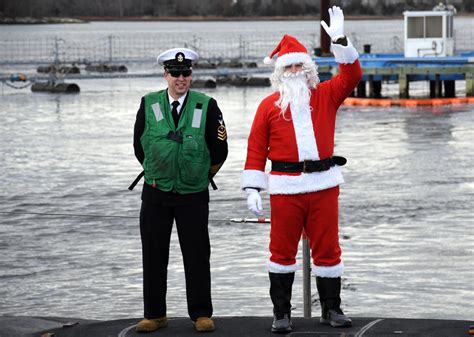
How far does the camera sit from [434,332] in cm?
824

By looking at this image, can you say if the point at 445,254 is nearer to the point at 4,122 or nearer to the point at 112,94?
the point at 4,122

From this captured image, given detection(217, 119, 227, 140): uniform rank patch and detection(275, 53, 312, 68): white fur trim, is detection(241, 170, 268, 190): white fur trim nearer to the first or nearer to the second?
detection(217, 119, 227, 140): uniform rank patch

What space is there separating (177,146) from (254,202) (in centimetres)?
63

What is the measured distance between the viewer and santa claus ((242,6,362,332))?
8.49 metres

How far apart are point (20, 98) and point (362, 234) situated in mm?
34786

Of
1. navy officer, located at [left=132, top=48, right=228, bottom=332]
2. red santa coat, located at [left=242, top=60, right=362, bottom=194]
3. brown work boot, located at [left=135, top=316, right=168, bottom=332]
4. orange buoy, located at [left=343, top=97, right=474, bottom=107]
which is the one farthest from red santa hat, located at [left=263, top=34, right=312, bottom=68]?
orange buoy, located at [left=343, top=97, right=474, bottom=107]

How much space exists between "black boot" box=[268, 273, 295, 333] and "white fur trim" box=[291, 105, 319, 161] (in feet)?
2.69

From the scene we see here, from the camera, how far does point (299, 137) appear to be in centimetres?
849

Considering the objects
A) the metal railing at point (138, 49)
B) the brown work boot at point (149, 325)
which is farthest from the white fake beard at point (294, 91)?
the metal railing at point (138, 49)

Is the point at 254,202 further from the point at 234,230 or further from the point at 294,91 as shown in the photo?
the point at 234,230

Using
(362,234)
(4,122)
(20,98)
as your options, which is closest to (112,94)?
(20,98)

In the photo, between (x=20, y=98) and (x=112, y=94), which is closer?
(x=20, y=98)

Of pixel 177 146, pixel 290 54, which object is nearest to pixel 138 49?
pixel 290 54

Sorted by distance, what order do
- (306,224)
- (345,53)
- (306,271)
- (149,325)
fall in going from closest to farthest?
(345,53), (306,224), (149,325), (306,271)
